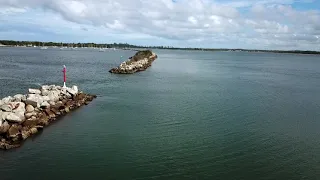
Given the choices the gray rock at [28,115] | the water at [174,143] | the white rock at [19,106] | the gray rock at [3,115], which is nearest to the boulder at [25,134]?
the water at [174,143]

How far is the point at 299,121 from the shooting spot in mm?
23422

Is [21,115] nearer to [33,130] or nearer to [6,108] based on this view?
[6,108]

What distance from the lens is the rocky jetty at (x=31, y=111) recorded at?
688 inches

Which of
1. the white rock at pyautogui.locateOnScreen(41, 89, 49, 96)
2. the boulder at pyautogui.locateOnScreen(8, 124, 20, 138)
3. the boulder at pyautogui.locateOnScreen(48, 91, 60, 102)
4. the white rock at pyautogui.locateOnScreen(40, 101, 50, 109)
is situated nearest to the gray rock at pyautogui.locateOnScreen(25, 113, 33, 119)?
the boulder at pyautogui.locateOnScreen(8, 124, 20, 138)

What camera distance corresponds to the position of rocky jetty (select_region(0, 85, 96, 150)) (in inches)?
688

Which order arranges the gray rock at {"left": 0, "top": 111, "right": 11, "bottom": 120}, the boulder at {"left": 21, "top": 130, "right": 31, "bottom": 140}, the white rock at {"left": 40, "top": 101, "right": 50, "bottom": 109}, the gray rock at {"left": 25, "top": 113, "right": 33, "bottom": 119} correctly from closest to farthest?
the boulder at {"left": 21, "top": 130, "right": 31, "bottom": 140} < the gray rock at {"left": 0, "top": 111, "right": 11, "bottom": 120} < the gray rock at {"left": 25, "top": 113, "right": 33, "bottom": 119} < the white rock at {"left": 40, "top": 101, "right": 50, "bottom": 109}

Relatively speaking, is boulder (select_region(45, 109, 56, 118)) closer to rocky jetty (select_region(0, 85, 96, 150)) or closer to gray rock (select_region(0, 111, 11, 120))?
rocky jetty (select_region(0, 85, 96, 150))

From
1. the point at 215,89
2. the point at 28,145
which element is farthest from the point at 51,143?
the point at 215,89

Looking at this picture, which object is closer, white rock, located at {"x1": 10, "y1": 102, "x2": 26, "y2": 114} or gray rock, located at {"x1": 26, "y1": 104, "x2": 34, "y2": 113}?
white rock, located at {"x1": 10, "y1": 102, "x2": 26, "y2": 114}

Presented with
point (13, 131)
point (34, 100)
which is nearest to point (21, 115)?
point (13, 131)

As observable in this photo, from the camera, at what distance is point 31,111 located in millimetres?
20578

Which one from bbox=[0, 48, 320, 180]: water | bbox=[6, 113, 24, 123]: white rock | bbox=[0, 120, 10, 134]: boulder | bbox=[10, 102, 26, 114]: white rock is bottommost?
bbox=[0, 48, 320, 180]: water

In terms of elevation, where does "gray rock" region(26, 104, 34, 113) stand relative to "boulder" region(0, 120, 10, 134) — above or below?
above

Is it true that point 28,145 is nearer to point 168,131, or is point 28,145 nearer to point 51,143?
point 51,143
